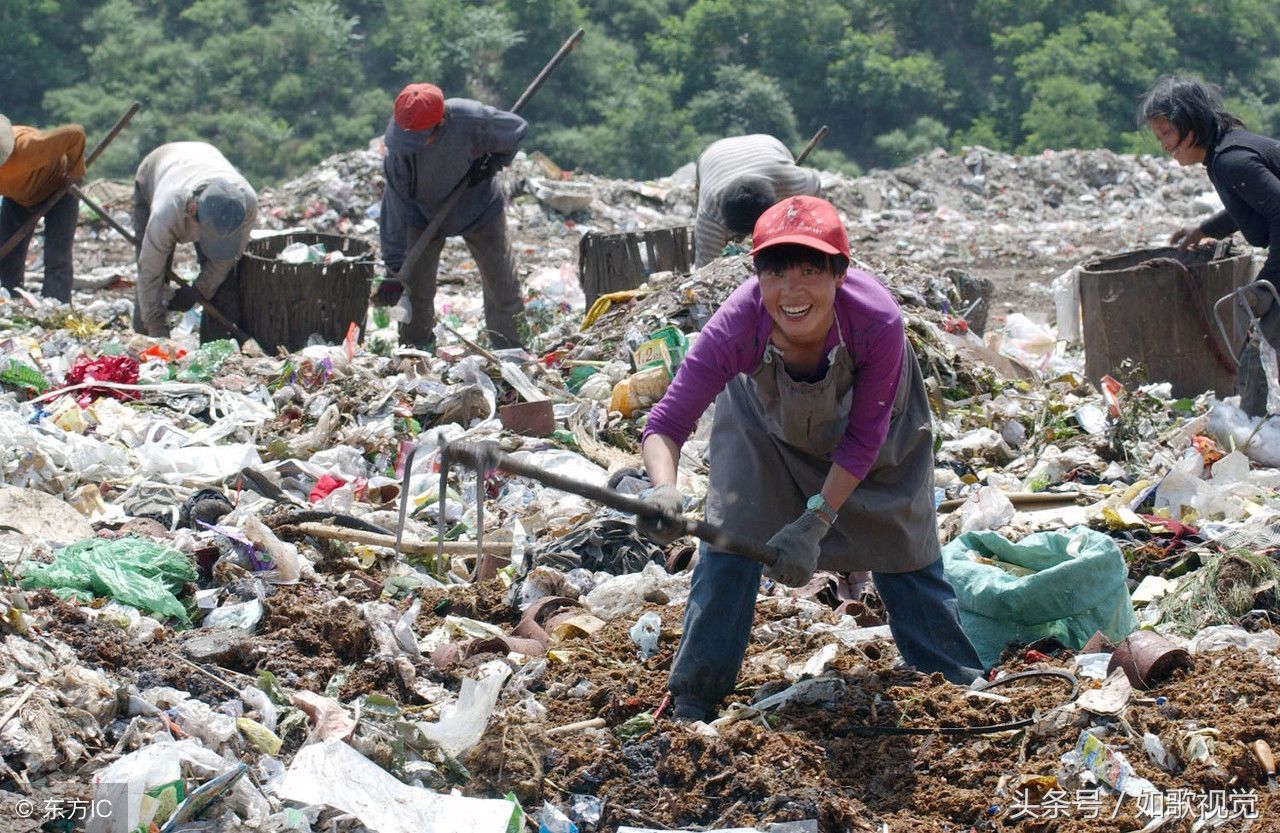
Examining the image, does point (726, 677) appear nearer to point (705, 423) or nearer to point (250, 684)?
point (250, 684)

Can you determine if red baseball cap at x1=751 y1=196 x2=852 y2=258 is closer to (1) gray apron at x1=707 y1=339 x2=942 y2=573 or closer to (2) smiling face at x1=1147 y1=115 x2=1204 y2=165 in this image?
(1) gray apron at x1=707 y1=339 x2=942 y2=573

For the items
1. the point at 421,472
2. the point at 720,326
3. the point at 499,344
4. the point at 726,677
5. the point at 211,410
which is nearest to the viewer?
the point at 720,326

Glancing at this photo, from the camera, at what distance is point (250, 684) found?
3502mm

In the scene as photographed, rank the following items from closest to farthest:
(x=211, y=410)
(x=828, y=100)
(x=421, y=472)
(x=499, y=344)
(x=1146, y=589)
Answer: (x=1146, y=589) < (x=421, y=472) < (x=211, y=410) < (x=499, y=344) < (x=828, y=100)

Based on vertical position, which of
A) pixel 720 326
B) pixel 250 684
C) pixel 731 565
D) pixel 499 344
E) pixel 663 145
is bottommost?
pixel 663 145

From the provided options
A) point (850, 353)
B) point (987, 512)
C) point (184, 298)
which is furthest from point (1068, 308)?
point (850, 353)

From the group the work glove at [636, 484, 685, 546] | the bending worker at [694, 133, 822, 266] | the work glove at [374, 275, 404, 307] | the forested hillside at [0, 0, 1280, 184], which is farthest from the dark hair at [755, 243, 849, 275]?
the forested hillside at [0, 0, 1280, 184]

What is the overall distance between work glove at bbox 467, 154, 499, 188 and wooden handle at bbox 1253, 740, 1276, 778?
5644mm

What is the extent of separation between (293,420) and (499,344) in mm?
2231

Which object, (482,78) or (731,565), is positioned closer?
(731,565)

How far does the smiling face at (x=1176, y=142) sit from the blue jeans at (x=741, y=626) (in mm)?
2514

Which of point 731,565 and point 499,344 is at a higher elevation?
point 731,565

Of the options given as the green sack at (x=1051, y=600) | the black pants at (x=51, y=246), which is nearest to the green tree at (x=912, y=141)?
the black pants at (x=51, y=246)

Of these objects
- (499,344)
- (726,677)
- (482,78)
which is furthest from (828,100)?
(726,677)
